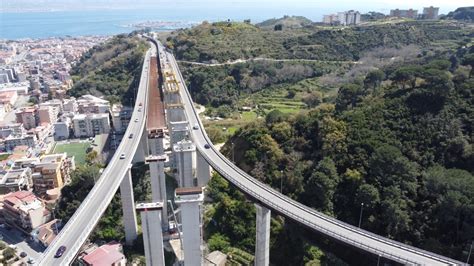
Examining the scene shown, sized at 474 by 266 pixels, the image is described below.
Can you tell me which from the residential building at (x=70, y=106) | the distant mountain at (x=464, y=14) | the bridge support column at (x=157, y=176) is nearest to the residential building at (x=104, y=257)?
the bridge support column at (x=157, y=176)

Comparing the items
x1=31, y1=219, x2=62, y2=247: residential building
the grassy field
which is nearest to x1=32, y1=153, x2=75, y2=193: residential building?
x1=31, y1=219, x2=62, y2=247: residential building

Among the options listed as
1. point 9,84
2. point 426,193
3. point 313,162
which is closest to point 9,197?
point 313,162

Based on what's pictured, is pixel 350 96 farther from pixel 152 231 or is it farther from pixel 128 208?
pixel 152 231

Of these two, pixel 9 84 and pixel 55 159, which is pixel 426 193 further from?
→ pixel 9 84

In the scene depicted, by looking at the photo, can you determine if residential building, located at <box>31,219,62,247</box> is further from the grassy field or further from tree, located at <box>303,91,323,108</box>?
tree, located at <box>303,91,323,108</box>

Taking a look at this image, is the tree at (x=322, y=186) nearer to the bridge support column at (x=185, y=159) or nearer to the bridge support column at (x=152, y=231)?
the bridge support column at (x=185, y=159)

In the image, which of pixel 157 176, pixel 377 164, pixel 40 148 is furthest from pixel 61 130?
pixel 377 164
